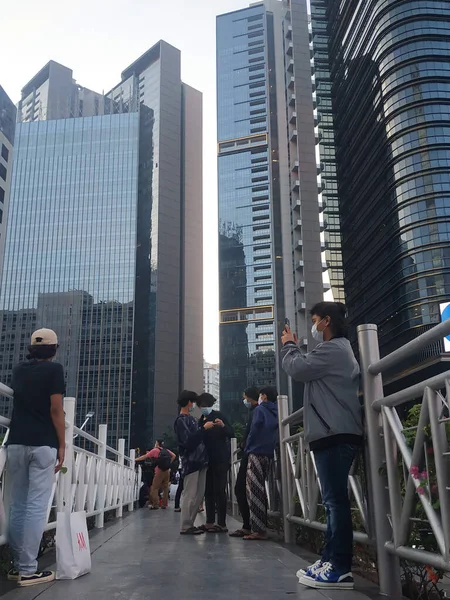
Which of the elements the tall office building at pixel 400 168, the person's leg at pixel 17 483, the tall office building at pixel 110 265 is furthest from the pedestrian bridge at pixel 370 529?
the tall office building at pixel 110 265

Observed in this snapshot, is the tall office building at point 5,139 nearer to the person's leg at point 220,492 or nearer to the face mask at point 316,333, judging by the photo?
the person's leg at point 220,492

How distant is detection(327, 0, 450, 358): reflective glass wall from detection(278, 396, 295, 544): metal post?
41.3 metres

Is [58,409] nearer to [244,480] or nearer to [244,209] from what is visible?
[244,480]

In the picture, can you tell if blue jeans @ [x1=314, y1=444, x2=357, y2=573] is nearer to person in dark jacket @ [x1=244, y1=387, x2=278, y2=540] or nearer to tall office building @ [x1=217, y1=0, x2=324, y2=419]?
person in dark jacket @ [x1=244, y1=387, x2=278, y2=540]

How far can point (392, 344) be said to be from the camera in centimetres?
4834

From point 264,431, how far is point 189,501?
4.13 ft

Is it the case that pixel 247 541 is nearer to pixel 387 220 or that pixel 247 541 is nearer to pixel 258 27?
pixel 387 220

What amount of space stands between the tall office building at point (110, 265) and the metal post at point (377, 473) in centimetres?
8638

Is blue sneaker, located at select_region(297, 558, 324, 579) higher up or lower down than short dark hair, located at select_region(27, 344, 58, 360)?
lower down

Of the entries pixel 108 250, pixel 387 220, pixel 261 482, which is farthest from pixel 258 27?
pixel 261 482

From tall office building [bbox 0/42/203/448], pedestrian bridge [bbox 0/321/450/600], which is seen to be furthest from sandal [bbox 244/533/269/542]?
tall office building [bbox 0/42/203/448]

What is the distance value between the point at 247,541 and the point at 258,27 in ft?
355

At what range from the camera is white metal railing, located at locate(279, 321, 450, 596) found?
7.54 ft

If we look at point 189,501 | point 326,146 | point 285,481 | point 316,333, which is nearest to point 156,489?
point 189,501
